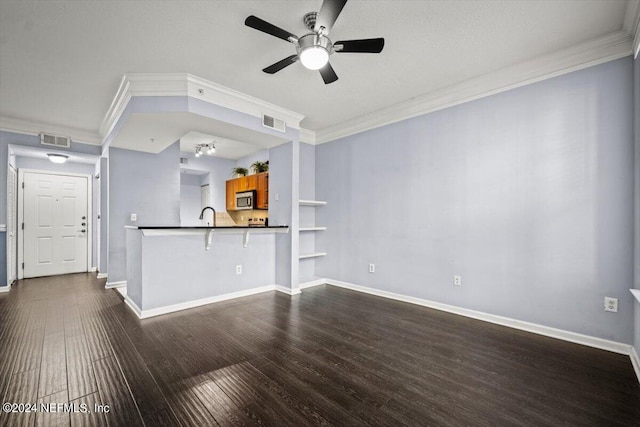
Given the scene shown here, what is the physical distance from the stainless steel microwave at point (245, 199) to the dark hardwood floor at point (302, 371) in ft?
9.95

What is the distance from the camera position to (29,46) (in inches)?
103

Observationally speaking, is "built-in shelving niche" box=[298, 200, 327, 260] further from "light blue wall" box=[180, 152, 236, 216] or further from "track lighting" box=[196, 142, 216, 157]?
"light blue wall" box=[180, 152, 236, 216]

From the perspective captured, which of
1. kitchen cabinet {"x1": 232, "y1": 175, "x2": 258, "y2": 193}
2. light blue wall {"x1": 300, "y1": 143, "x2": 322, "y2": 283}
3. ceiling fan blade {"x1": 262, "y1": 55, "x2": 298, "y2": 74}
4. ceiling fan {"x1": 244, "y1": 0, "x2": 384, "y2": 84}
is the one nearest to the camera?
ceiling fan {"x1": 244, "y1": 0, "x2": 384, "y2": 84}

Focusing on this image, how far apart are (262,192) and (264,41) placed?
145 inches

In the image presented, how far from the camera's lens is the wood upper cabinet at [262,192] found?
19.6ft

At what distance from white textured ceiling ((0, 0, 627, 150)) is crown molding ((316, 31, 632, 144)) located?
98 mm

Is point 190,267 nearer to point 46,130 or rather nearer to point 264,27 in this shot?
point 264,27

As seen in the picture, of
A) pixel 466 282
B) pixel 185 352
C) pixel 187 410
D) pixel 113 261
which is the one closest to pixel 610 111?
pixel 466 282

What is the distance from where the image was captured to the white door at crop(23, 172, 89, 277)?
557 centimetres

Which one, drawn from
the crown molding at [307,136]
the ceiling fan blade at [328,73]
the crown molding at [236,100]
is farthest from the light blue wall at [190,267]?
the ceiling fan blade at [328,73]

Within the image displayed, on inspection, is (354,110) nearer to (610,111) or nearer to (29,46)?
(610,111)

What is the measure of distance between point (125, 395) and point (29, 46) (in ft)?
10.2

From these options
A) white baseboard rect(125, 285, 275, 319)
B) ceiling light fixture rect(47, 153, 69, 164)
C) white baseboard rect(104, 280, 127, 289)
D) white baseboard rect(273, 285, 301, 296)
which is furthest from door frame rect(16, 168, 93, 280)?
white baseboard rect(273, 285, 301, 296)

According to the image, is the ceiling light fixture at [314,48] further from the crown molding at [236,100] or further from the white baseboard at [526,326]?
the white baseboard at [526,326]
